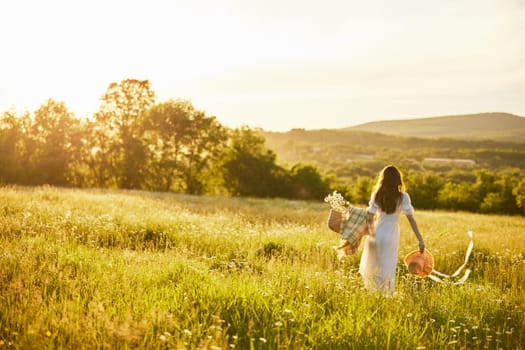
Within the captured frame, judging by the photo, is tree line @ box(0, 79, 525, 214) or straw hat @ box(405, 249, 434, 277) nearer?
straw hat @ box(405, 249, 434, 277)

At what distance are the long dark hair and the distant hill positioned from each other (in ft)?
514

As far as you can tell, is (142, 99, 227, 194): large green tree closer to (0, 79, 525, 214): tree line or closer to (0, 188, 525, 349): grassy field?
(0, 79, 525, 214): tree line

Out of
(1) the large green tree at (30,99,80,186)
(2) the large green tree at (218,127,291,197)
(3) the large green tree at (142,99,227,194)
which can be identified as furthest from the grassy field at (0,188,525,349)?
(2) the large green tree at (218,127,291,197)

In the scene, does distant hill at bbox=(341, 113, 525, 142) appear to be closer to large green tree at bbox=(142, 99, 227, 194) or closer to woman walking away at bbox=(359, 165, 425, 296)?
large green tree at bbox=(142, 99, 227, 194)

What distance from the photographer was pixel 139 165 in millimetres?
43438

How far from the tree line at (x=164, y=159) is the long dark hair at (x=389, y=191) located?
36.6 meters

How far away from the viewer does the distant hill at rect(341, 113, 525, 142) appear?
16600 cm

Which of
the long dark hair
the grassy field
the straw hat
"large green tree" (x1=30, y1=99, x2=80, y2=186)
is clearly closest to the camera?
the grassy field

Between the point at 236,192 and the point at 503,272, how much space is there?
43.1 m

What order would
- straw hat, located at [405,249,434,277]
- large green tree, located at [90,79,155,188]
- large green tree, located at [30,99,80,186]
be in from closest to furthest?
1. straw hat, located at [405,249,434,277]
2. large green tree, located at [30,99,80,186]
3. large green tree, located at [90,79,155,188]

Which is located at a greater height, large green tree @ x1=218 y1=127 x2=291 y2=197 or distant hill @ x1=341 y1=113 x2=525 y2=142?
distant hill @ x1=341 y1=113 x2=525 y2=142

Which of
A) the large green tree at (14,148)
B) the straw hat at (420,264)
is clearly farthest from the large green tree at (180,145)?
the straw hat at (420,264)

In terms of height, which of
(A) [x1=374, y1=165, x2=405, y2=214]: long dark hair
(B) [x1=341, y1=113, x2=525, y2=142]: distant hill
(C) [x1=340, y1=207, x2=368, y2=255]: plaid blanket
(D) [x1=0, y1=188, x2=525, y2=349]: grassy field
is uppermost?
(B) [x1=341, y1=113, x2=525, y2=142]: distant hill

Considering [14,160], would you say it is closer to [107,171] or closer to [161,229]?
[107,171]
